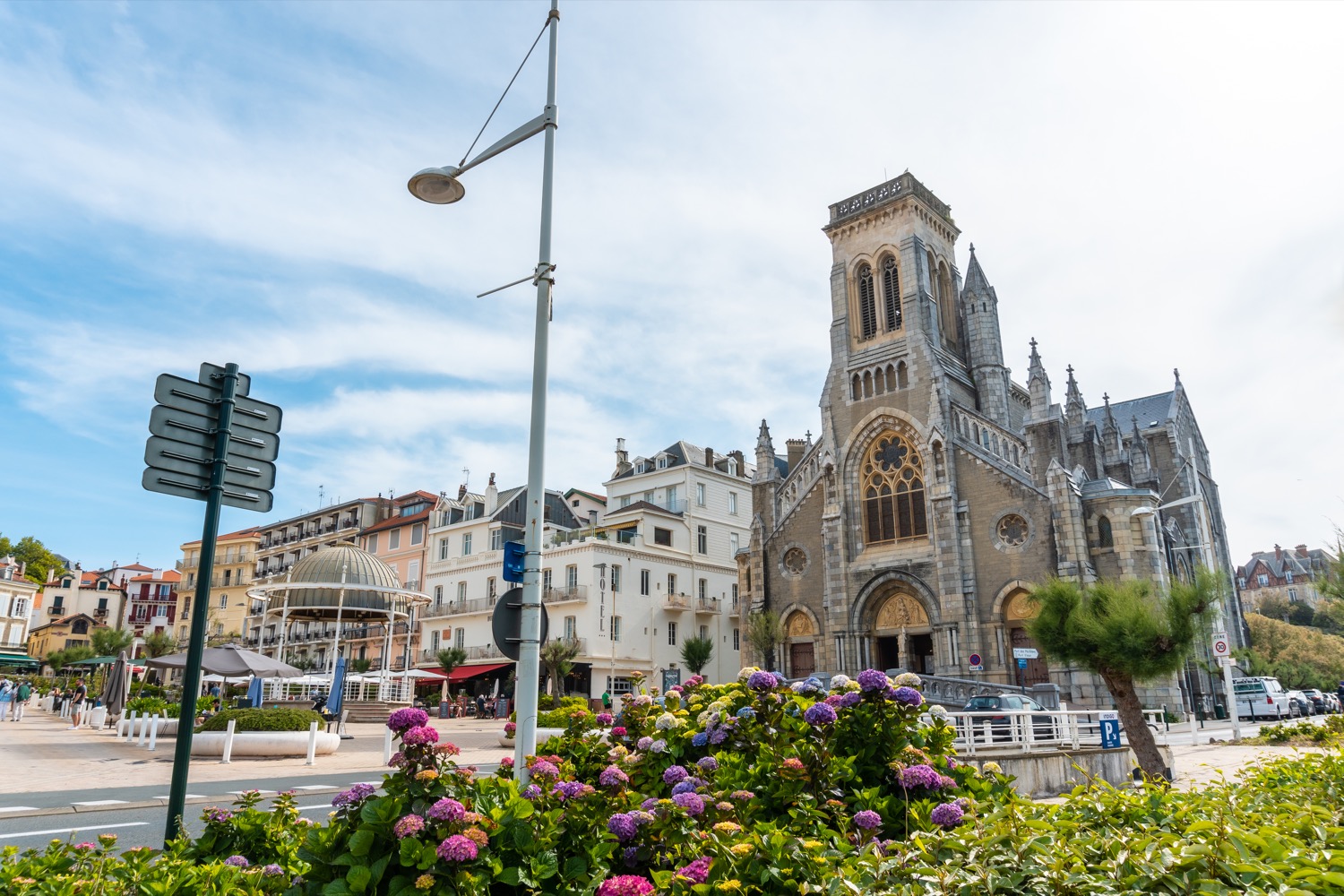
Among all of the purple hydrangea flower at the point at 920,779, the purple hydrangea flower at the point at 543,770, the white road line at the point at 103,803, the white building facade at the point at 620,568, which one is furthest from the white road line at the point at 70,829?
the white building facade at the point at 620,568

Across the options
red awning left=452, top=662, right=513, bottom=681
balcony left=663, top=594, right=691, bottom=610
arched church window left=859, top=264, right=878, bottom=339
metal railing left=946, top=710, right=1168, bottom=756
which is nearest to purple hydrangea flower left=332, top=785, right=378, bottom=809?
metal railing left=946, top=710, right=1168, bottom=756

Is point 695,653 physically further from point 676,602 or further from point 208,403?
point 208,403

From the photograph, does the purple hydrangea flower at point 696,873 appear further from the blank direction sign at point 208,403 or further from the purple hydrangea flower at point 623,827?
the blank direction sign at point 208,403

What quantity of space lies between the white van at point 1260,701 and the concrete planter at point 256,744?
122 ft

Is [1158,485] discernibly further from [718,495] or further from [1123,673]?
[1123,673]

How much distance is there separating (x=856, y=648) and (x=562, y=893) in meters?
Result: 34.2

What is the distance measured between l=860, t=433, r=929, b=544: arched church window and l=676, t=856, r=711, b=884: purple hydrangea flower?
34.1m

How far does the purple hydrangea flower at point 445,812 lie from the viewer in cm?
412

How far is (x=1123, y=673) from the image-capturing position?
16.9 metres

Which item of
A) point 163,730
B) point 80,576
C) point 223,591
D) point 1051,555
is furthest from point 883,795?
point 80,576

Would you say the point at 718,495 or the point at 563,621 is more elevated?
the point at 718,495

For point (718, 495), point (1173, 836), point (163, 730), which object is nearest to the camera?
point (1173, 836)

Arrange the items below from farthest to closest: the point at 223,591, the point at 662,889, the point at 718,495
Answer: the point at 223,591 → the point at 718,495 → the point at 662,889

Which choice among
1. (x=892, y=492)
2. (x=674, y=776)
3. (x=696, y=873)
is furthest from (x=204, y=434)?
(x=892, y=492)
